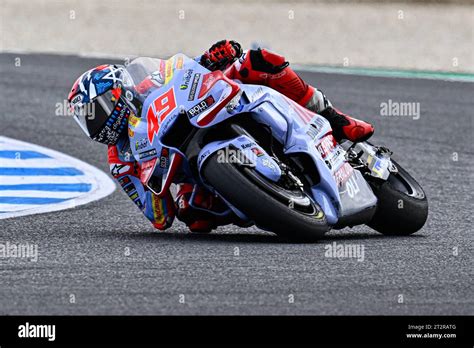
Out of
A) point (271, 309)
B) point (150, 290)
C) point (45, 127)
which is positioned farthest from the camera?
point (45, 127)

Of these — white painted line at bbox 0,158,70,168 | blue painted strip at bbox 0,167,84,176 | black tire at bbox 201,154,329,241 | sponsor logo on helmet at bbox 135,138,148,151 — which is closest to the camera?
black tire at bbox 201,154,329,241

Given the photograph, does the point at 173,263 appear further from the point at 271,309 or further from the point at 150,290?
the point at 271,309

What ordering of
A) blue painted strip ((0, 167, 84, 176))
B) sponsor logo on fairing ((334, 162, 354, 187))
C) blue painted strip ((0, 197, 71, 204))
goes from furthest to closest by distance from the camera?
blue painted strip ((0, 167, 84, 176))
blue painted strip ((0, 197, 71, 204))
sponsor logo on fairing ((334, 162, 354, 187))

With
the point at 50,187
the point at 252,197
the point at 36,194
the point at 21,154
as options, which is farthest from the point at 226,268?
the point at 21,154

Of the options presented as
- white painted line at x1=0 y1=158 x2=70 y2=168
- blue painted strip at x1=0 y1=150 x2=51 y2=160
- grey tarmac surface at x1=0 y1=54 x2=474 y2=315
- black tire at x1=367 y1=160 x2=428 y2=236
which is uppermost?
blue painted strip at x1=0 y1=150 x2=51 y2=160

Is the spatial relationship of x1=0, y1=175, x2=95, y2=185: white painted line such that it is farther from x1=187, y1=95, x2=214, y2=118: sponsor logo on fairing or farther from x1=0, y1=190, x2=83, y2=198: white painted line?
x1=187, y1=95, x2=214, y2=118: sponsor logo on fairing

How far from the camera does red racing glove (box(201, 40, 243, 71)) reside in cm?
768

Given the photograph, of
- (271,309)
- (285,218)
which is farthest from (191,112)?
(271,309)

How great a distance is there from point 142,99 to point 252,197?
1.09m

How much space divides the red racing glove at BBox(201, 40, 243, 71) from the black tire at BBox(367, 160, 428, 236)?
1.28m

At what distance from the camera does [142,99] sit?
7797 millimetres

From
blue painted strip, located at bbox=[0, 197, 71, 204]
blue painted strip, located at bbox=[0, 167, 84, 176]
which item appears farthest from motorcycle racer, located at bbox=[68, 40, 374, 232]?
blue painted strip, located at bbox=[0, 167, 84, 176]

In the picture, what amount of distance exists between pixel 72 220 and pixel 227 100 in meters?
1.88
